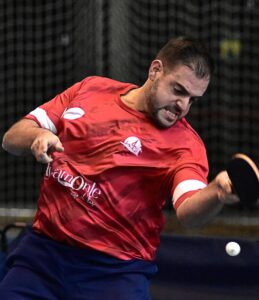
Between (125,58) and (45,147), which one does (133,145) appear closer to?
(45,147)

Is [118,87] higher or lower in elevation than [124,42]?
higher

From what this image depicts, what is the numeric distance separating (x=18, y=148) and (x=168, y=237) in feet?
3.09

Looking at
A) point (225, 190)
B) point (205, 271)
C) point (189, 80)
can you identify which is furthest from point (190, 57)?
point (205, 271)

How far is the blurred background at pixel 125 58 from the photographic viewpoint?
164 inches

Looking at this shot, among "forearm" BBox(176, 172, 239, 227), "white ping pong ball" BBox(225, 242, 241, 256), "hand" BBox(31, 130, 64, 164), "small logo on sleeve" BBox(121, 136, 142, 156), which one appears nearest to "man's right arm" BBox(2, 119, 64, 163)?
"hand" BBox(31, 130, 64, 164)

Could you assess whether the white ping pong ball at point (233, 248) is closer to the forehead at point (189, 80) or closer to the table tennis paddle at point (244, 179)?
the forehead at point (189, 80)

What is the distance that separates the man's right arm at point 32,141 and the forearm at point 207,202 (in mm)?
309

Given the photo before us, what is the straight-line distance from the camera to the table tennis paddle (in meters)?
1.39

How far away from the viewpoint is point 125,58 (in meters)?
4.28

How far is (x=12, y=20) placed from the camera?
4828 mm

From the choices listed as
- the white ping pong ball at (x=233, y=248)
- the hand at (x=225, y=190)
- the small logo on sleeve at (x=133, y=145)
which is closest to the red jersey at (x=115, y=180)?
the small logo on sleeve at (x=133, y=145)

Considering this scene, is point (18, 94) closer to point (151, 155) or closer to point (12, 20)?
point (12, 20)

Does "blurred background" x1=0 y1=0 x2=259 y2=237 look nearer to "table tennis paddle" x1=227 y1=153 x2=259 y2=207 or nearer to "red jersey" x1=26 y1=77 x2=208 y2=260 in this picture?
"red jersey" x1=26 y1=77 x2=208 y2=260

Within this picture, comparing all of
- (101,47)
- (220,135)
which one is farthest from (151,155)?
(220,135)
